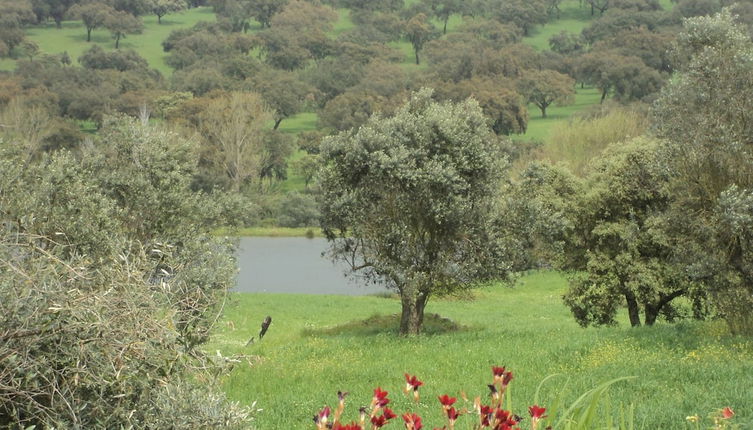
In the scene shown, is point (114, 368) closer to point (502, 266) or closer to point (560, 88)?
point (502, 266)

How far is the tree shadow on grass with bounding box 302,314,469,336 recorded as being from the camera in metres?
29.4

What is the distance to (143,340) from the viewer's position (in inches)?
270

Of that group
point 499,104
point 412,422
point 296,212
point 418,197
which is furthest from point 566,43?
point 412,422

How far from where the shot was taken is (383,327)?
31.0 meters

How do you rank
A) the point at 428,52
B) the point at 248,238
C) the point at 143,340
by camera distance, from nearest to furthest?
the point at 143,340, the point at 248,238, the point at 428,52

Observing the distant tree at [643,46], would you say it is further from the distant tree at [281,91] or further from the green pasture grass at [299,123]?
the distant tree at [281,91]

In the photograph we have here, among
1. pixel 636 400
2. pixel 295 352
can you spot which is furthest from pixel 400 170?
pixel 636 400

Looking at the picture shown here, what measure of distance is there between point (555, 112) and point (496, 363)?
4904 inches

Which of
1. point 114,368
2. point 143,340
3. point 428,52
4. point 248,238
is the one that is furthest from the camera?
point 428,52

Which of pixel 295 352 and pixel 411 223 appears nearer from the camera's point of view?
pixel 295 352

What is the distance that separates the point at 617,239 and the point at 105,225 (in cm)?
1799

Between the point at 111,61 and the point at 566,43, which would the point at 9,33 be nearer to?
the point at 111,61

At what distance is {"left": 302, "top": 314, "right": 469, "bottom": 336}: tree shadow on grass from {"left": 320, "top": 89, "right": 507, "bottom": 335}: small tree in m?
1.79

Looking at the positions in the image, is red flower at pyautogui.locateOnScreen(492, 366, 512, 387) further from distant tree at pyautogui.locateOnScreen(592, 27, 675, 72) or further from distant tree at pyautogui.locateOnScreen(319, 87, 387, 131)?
distant tree at pyautogui.locateOnScreen(592, 27, 675, 72)
